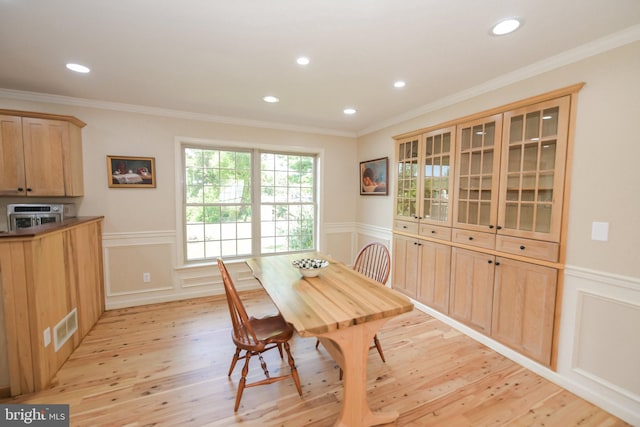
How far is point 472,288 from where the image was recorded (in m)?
2.65

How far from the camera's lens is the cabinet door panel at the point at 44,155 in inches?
104

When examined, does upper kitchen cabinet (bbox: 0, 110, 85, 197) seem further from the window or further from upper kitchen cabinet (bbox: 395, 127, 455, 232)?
upper kitchen cabinet (bbox: 395, 127, 455, 232)

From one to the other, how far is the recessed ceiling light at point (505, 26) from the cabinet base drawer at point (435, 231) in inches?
69.9

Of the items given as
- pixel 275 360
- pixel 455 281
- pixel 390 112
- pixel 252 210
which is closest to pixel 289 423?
pixel 275 360

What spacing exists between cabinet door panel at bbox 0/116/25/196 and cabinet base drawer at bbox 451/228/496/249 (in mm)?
4419

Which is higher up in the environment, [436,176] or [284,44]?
[284,44]

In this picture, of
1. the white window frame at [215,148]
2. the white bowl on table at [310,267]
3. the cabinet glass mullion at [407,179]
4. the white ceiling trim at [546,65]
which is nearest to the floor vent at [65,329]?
the white window frame at [215,148]

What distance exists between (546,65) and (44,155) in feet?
15.2

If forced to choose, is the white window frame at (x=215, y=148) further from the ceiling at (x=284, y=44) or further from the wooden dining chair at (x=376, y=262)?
the wooden dining chair at (x=376, y=262)

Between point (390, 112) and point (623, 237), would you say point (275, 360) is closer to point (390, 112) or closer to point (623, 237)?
point (623, 237)

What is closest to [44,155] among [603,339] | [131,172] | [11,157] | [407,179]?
[11,157]

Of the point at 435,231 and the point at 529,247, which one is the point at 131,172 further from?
the point at 529,247

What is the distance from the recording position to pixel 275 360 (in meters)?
2.33

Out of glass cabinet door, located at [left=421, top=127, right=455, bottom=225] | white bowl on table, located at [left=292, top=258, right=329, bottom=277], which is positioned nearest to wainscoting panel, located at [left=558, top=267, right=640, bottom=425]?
glass cabinet door, located at [left=421, top=127, right=455, bottom=225]
